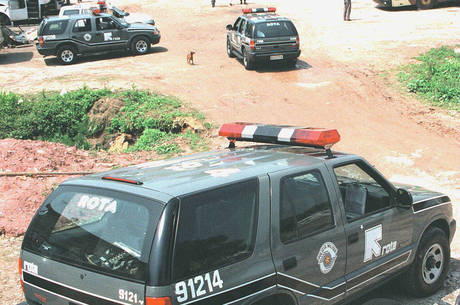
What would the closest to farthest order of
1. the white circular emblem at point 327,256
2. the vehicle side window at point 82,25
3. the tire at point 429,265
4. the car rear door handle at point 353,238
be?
the white circular emblem at point 327,256
the car rear door handle at point 353,238
the tire at point 429,265
the vehicle side window at point 82,25

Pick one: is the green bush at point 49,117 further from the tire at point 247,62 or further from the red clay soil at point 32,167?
the tire at point 247,62

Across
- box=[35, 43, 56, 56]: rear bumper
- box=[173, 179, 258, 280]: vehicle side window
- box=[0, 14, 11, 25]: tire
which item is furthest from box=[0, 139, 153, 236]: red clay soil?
box=[0, 14, 11, 25]: tire

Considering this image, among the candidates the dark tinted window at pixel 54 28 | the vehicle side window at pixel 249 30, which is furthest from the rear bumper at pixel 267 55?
the dark tinted window at pixel 54 28

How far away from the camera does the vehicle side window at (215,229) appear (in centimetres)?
370

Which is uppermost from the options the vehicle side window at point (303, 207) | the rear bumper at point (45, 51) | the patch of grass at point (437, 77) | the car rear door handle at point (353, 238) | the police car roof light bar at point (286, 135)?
the police car roof light bar at point (286, 135)

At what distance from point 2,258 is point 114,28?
647 inches

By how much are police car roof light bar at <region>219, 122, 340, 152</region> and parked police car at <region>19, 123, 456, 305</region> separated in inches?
0.7

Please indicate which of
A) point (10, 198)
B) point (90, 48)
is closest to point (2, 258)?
point (10, 198)

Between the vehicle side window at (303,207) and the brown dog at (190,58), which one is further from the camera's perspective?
the brown dog at (190,58)

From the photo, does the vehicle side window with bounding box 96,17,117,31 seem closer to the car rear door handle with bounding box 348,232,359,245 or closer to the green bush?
the green bush

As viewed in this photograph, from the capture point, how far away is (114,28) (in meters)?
22.1

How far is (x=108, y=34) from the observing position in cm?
2200

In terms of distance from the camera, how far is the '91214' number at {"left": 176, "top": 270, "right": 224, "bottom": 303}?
360 centimetres

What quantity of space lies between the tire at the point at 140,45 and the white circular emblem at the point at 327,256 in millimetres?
19354
